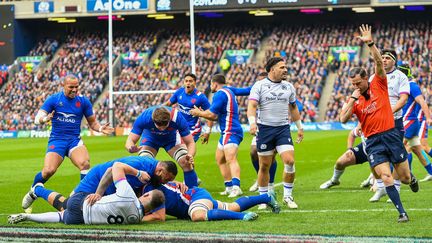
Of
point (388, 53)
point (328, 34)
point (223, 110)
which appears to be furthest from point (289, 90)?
point (328, 34)

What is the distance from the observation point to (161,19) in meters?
65.4

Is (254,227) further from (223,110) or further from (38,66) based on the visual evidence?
(38,66)

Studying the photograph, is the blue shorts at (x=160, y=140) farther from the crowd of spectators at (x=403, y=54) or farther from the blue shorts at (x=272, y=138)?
the crowd of spectators at (x=403, y=54)

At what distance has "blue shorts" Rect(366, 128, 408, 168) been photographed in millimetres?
12031

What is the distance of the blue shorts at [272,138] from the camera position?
14.0m

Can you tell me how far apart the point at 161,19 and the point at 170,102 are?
154ft

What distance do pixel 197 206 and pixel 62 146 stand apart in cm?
415

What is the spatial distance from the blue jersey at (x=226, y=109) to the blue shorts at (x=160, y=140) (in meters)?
2.61

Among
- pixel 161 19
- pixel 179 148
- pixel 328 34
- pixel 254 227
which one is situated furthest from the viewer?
pixel 161 19

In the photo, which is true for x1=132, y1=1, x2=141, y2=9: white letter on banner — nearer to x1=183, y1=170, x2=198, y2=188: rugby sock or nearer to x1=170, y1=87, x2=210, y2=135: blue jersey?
x1=170, y1=87, x2=210, y2=135: blue jersey

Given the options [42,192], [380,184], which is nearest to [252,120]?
[380,184]

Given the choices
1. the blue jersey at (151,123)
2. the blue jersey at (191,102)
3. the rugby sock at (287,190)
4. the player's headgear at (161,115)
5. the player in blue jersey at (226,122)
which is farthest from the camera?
the blue jersey at (191,102)

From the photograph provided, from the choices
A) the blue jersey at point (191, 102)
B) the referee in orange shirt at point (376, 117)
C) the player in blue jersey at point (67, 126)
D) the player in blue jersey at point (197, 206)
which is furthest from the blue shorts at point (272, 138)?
the blue jersey at point (191, 102)

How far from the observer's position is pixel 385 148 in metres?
12.0
